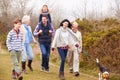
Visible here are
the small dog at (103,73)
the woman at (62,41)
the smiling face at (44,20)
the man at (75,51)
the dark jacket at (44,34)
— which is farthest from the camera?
the man at (75,51)

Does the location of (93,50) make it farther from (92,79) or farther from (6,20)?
(6,20)

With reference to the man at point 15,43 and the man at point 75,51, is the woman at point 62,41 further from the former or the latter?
the man at point 15,43

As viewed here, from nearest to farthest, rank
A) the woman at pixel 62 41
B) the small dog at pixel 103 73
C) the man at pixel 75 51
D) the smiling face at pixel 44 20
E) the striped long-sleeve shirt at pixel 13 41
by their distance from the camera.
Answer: the small dog at pixel 103 73
the striped long-sleeve shirt at pixel 13 41
the woman at pixel 62 41
the smiling face at pixel 44 20
the man at pixel 75 51

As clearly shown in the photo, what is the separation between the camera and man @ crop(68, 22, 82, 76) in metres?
11.9

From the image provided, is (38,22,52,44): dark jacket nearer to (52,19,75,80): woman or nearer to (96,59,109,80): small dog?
(52,19,75,80): woman

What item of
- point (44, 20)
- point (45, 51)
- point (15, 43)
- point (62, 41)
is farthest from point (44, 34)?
point (15, 43)

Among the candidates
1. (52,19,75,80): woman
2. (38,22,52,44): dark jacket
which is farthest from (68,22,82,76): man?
(38,22,52,44): dark jacket

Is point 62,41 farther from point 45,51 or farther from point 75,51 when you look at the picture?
point 75,51

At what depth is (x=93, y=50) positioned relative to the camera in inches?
526

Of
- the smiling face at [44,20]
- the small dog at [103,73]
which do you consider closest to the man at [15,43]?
the smiling face at [44,20]

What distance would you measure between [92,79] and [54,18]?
129 ft

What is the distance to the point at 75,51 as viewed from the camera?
12172 millimetres

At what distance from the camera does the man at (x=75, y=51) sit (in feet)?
38.9

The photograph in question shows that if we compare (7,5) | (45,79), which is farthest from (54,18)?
(45,79)
